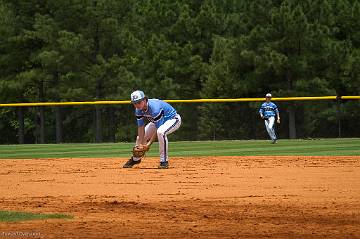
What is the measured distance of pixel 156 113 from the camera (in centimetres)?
1577

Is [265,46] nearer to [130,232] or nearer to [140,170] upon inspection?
[140,170]

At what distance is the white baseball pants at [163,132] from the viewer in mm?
15663

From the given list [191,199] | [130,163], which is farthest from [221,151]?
[191,199]

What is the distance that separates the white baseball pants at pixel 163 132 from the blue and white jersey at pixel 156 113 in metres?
0.11

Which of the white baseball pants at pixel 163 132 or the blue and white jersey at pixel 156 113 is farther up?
the blue and white jersey at pixel 156 113

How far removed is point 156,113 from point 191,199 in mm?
5543

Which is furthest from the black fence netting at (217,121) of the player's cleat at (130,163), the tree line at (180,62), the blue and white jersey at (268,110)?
the player's cleat at (130,163)

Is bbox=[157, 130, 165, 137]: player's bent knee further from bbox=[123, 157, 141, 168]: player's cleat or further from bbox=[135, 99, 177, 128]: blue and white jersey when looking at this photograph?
bbox=[123, 157, 141, 168]: player's cleat

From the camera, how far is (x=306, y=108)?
3703 cm

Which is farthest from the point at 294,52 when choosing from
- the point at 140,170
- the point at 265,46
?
the point at 140,170

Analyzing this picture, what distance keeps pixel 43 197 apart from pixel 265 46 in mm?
27519

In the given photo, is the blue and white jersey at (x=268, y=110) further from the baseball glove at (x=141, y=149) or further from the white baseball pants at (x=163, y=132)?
the baseball glove at (x=141, y=149)

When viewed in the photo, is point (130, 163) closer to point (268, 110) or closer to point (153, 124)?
point (153, 124)

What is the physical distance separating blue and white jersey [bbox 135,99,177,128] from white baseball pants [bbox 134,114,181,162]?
11 centimetres
